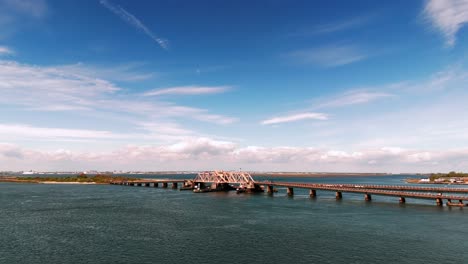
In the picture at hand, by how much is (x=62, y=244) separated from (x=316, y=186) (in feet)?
409

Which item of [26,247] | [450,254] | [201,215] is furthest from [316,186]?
[26,247]

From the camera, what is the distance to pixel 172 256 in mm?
57031

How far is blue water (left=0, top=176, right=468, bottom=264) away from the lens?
186ft

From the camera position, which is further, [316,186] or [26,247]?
[316,186]

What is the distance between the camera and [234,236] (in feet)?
236

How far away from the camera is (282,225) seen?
8444 centimetres

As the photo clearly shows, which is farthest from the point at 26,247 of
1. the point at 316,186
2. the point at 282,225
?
the point at 316,186

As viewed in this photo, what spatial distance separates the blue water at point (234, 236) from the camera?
5669 centimetres

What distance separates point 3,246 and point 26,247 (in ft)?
17.5

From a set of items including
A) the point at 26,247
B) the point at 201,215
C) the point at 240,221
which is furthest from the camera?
the point at 201,215

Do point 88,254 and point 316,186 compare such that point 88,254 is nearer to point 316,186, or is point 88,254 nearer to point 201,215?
point 201,215

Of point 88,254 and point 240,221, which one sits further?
point 240,221

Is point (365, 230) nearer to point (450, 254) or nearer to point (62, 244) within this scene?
point (450, 254)

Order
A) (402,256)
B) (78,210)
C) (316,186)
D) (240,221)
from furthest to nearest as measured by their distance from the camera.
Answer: (316,186)
(78,210)
(240,221)
(402,256)
